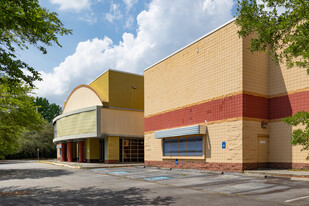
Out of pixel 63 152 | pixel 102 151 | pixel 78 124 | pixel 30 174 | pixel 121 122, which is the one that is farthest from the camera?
pixel 63 152

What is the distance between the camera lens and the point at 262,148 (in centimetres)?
2062

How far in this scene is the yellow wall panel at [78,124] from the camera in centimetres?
3522

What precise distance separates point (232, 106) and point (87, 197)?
1295 centimetres

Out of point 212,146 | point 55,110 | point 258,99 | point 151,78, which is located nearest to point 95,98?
point 151,78

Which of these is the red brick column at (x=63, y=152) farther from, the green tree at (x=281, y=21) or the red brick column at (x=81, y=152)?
the green tree at (x=281, y=21)

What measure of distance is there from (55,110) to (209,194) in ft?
288

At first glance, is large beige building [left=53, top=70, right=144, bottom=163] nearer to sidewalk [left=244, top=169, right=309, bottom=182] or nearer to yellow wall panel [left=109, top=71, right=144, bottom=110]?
yellow wall panel [left=109, top=71, right=144, bottom=110]

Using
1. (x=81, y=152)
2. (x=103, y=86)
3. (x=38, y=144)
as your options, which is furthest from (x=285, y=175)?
(x=38, y=144)

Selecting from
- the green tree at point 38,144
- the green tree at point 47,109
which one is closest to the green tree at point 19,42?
the green tree at point 38,144

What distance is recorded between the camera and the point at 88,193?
1230 centimetres

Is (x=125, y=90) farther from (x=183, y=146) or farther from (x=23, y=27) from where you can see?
(x=23, y=27)

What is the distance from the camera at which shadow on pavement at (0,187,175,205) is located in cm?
1017

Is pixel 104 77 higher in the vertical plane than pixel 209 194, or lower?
higher

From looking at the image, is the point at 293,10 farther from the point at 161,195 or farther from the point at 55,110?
the point at 55,110
